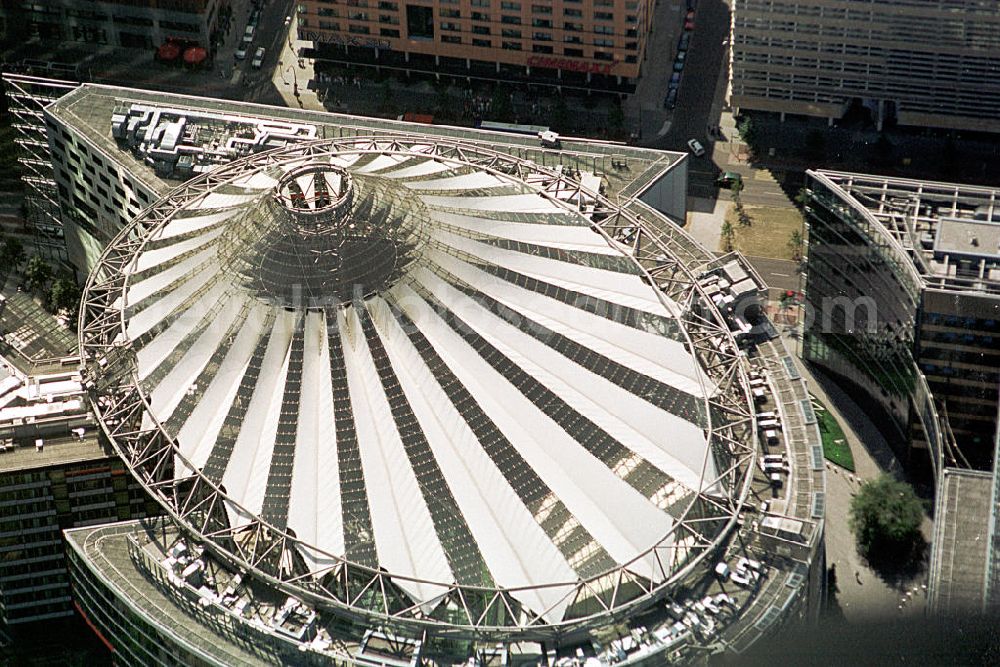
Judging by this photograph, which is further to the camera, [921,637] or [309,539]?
[309,539]

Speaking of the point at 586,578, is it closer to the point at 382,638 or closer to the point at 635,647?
the point at 635,647

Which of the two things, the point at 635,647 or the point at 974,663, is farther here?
the point at 635,647

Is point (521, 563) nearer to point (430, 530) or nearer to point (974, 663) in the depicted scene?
point (430, 530)

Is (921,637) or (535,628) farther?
(535,628)

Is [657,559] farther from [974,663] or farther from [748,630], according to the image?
[974,663]

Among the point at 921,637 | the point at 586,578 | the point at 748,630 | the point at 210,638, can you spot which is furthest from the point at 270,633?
the point at 921,637

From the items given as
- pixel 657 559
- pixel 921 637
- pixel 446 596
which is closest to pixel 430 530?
pixel 446 596

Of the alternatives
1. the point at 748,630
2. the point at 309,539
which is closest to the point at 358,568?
the point at 309,539
